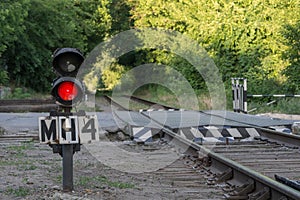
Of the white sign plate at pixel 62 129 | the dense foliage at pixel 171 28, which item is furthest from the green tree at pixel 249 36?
the white sign plate at pixel 62 129

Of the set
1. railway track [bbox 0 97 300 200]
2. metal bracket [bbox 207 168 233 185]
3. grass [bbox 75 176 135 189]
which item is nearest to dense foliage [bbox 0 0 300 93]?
railway track [bbox 0 97 300 200]

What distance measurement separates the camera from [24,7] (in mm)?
35031

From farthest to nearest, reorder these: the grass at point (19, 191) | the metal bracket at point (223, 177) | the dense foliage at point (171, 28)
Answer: the dense foliage at point (171, 28)
the metal bracket at point (223, 177)
the grass at point (19, 191)

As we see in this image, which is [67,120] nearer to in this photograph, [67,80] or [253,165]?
[67,80]

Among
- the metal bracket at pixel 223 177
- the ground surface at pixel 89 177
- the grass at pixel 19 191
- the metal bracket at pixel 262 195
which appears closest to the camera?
the metal bracket at pixel 262 195

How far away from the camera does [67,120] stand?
6109mm

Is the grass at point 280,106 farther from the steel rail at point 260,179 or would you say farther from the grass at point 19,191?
the grass at point 19,191

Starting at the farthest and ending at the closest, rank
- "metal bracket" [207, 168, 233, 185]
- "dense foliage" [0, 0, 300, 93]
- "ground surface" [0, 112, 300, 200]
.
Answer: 1. "dense foliage" [0, 0, 300, 93]
2. "metal bracket" [207, 168, 233, 185]
3. "ground surface" [0, 112, 300, 200]

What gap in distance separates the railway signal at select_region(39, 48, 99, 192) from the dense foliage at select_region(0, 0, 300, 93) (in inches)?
647

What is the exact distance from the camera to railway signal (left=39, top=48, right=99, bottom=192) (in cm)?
610

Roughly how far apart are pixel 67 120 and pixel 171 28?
3097 centimetres

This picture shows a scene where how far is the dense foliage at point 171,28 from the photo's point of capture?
24656 millimetres

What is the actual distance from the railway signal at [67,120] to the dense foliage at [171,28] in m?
16.4

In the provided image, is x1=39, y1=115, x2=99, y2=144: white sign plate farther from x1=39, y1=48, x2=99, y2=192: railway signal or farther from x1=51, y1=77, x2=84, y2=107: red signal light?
x1=51, y1=77, x2=84, y2=107: red signal light
